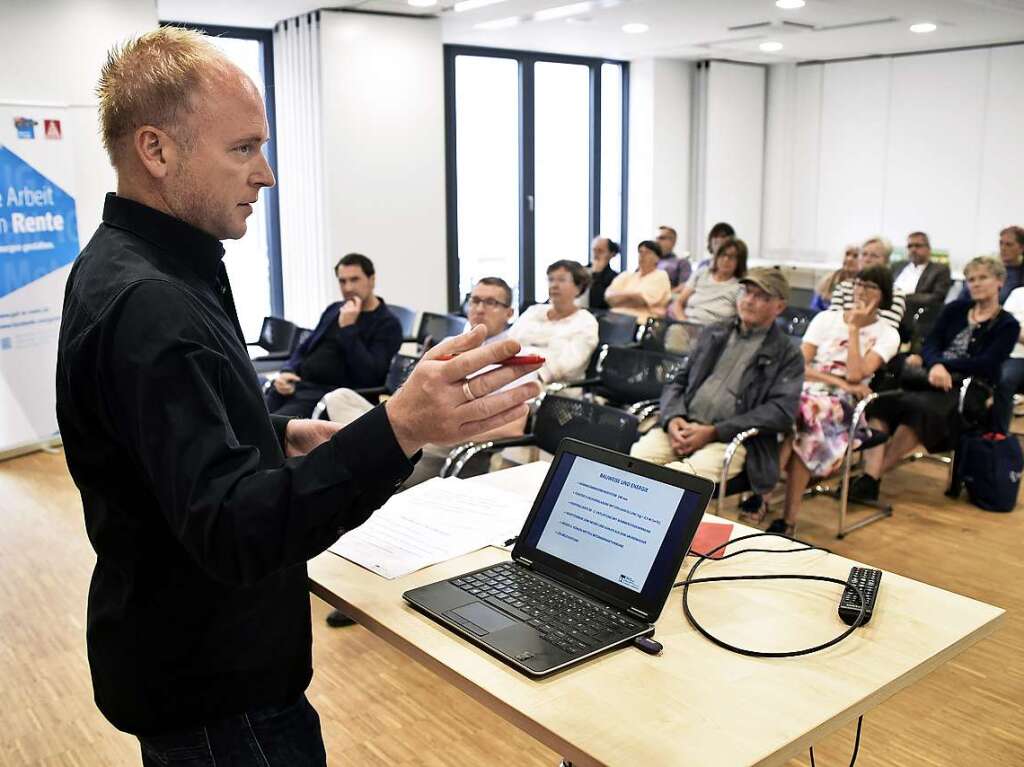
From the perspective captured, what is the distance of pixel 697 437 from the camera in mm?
4301

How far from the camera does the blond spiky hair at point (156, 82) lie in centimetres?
120

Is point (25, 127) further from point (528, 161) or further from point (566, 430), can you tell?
point (528, 161)

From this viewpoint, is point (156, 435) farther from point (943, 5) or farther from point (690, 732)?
point (943, 5)

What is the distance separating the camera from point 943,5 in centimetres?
732

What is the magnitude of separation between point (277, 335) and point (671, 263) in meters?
4.13

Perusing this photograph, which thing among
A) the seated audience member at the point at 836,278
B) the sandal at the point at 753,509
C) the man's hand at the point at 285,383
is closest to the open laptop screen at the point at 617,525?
the sandal at the point at 753,509

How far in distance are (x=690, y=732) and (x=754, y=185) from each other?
10.9 m

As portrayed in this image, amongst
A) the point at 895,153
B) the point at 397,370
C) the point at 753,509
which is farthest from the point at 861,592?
the point at 895,153

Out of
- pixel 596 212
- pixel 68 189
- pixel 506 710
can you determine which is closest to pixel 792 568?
pixel 506 710

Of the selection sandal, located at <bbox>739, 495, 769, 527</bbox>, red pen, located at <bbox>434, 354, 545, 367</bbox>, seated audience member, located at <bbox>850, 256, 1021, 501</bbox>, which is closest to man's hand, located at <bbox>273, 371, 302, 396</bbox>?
sandal, located at <bbox>739, 495, 769, 527</bbox>

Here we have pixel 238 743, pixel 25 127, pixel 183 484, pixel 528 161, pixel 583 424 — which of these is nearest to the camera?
pixel 183 484

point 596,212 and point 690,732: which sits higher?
point 596,212

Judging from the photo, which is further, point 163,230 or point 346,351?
point 346,351

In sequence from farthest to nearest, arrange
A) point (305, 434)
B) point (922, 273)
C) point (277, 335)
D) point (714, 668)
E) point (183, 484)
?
point (922, 273) < point (277, 335) < point (305, 434) < point (714, 668) < point (183, 484)
